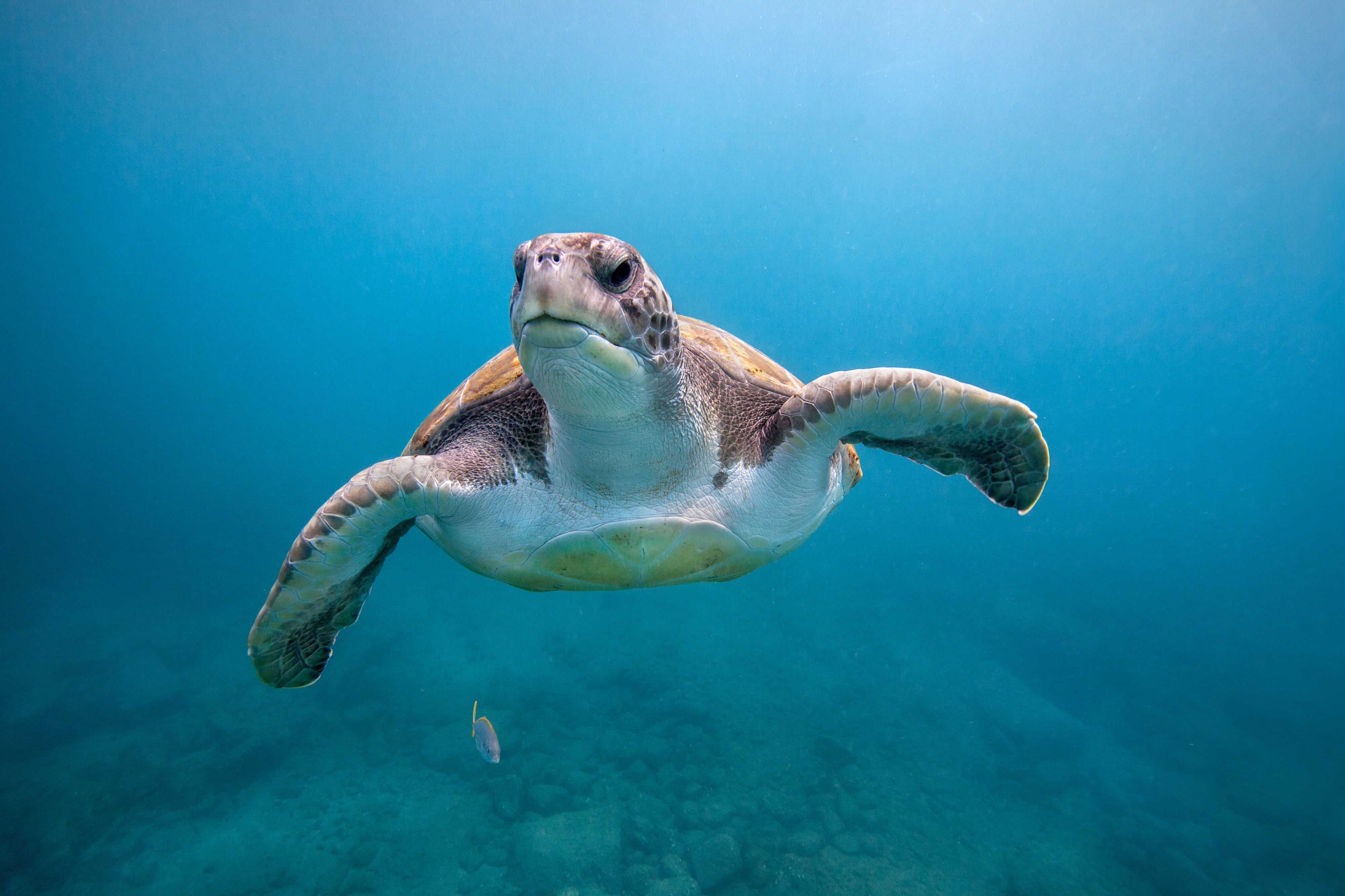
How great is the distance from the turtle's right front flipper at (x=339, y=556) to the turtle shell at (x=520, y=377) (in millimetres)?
469

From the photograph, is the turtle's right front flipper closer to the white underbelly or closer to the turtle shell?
the white underbelly

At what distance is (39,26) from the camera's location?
55.0 feet

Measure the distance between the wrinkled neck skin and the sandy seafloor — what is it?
415 centimetres

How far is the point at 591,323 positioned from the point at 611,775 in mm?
5993

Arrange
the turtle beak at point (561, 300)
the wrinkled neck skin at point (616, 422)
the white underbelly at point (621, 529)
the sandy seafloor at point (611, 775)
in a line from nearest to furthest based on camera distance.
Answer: the turtle beak at point (561, 300), the wrinkled neck skin at point (616, 422), the white underbelly at point (621, 529), the sandy seafloor at point (611, 775)

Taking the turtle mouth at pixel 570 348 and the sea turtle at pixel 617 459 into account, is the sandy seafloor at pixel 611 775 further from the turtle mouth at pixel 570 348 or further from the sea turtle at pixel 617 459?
the turtle mouth at pixel 570 348

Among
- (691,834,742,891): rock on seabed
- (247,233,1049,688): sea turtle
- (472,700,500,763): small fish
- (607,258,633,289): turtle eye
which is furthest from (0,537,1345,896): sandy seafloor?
(607,258,633,289): turtle eye

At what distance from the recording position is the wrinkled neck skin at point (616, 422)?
1.57 m

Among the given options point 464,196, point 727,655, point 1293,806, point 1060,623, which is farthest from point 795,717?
point 464,196

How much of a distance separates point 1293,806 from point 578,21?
95.4 feet

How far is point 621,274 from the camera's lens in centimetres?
147

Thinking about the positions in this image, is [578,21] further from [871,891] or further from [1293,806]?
[1293,806]

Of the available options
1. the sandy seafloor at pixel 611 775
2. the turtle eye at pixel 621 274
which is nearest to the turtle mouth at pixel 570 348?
the turtle eye at pixel 621 274

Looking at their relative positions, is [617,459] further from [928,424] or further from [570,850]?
[570,850]
